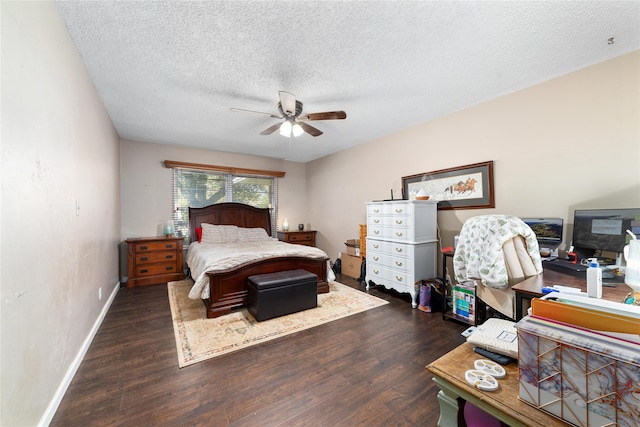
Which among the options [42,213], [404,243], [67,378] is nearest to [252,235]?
[404,243]

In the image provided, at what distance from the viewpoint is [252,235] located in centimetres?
507

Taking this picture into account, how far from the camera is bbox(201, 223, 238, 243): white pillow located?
4.69m

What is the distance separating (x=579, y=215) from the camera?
2.18 meters

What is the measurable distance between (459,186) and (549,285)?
6.70 ft

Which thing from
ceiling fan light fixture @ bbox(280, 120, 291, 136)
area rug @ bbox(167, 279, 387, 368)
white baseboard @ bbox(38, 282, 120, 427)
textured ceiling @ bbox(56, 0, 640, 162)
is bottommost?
area rug @ bbox(167, 279, 387, 368)

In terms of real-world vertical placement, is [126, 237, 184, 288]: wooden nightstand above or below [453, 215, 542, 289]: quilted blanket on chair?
below

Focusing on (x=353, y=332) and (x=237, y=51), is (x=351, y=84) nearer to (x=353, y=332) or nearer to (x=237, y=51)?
(x=237, y=51)

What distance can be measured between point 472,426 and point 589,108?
2.96 metres

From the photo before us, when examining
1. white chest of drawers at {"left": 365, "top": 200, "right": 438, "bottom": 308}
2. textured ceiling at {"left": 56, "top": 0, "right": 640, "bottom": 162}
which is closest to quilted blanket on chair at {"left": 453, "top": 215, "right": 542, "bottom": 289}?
white chest of drawers at {"left": 365, "top": 200, "right": 438, "bottom": 308}

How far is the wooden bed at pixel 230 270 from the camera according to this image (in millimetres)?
2916

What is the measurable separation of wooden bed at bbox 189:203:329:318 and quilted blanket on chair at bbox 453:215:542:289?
2120mm

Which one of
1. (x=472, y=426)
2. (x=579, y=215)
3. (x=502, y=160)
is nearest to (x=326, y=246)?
(x=502, y=160)

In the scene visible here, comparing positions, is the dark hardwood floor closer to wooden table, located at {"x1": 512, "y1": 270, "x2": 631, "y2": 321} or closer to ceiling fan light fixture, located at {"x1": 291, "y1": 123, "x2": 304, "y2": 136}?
wooden table, located at {"x1": 512, "y1": 270, "x2": 631, "y2": 321}

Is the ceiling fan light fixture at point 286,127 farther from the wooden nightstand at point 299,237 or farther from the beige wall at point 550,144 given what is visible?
the wooden nightstand at point 299,237
